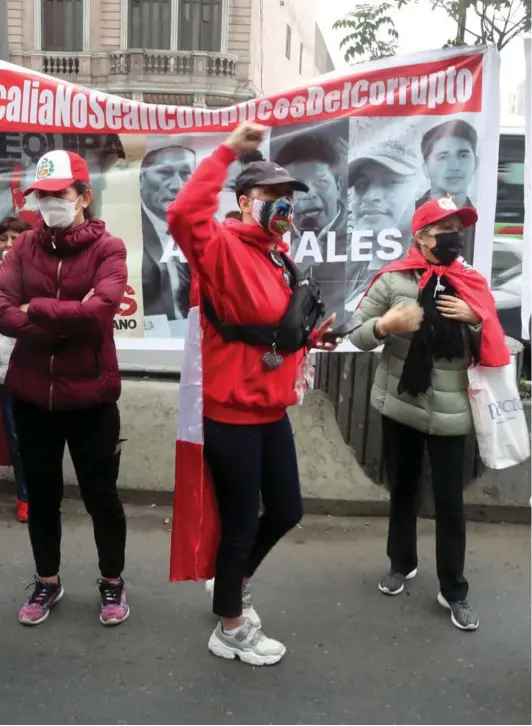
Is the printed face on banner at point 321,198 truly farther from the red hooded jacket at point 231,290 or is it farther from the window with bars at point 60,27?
the window with bars at point 60,27

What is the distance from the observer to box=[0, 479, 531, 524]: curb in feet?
14.0

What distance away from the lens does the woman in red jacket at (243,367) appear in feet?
8.08

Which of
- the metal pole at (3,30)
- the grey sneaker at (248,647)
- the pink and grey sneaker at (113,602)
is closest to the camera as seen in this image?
the grey sneaker at (248,647)

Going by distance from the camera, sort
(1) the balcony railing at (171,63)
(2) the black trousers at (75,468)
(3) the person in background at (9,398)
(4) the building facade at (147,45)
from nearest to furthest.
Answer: (2) the black trousers at (75,468)
(3) the person in background at (9,398)
(1) the balcony railing at (171,63)
(4) the building facade at (147,45)

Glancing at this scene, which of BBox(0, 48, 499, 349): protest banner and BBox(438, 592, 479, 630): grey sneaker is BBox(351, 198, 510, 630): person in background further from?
BBox(0, 48, 499, 349): protest banner

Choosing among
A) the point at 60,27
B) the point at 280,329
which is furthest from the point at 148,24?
the point at 280,329

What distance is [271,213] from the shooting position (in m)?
2.63

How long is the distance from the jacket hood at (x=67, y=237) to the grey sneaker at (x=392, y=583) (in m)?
2.02

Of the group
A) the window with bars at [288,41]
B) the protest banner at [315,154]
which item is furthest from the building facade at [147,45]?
the protest banner at [315,154]

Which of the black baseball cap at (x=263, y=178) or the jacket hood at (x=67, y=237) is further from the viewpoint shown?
the jacket hood at (x=67, y=237)

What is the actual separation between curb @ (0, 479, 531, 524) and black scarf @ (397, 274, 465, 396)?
1.38m

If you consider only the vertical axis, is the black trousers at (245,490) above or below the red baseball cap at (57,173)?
below

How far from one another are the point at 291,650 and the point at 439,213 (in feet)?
6.13

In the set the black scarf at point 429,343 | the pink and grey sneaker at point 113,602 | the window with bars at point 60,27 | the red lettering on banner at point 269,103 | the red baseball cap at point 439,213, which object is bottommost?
the pink and grey sneaker at point 113,602
